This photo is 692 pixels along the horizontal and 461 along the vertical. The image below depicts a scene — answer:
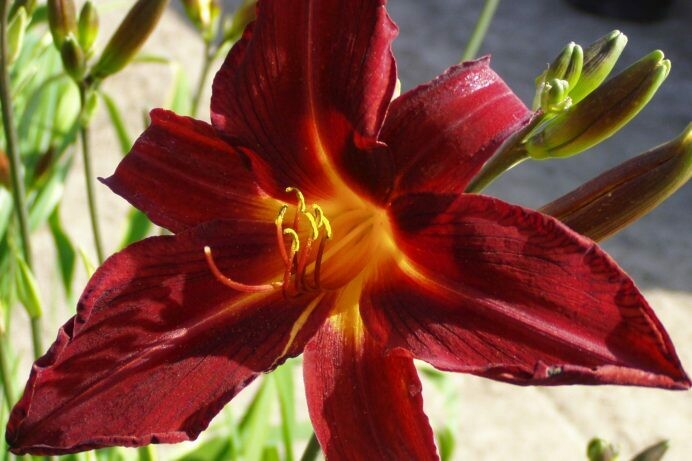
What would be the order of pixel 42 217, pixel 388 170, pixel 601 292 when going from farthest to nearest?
pixel 42 217 < pixel 388 170 < pixel 601 292

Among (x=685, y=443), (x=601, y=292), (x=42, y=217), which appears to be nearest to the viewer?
(x=601, y=292)

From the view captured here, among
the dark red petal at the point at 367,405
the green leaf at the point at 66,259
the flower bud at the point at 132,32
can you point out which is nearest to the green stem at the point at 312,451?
the dark red petal at the point at 367,405

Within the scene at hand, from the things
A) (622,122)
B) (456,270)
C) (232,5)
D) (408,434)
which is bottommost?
(408,434)

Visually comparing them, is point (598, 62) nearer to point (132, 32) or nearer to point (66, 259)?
point (132, 32)

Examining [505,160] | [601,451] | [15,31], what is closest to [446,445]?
[601,451]

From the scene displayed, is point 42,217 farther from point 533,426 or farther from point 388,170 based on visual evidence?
point 533,426

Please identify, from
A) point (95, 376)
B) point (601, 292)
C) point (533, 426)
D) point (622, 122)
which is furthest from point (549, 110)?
point (533, 426)
